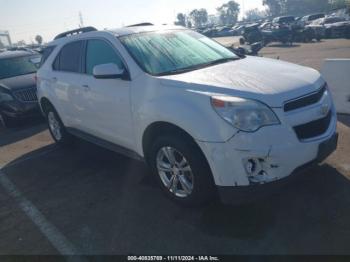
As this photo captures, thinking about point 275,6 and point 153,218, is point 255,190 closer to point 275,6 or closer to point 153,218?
point 153,218

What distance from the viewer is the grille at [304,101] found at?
3.15 metres

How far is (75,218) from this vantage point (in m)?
3.90

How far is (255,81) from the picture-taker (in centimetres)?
340

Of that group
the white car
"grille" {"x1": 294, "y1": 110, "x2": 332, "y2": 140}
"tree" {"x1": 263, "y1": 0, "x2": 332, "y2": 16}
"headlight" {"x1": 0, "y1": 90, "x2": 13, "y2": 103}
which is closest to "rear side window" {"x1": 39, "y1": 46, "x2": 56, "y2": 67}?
the white car

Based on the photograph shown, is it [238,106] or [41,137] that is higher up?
[238,106]

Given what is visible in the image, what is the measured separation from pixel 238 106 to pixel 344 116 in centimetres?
393

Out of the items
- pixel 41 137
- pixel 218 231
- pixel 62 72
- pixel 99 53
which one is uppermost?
pixel 99 53

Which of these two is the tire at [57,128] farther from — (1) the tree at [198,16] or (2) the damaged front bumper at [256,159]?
(1) the tree at [198,16]

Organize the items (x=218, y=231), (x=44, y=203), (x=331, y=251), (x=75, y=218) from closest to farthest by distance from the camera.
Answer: (x=331, y=251), (x=218, y=231), (x=75, y=218), (x=44, y=203)

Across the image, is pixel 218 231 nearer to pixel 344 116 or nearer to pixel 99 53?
pixel 99 53

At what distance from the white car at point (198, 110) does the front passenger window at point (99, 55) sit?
0.04ft

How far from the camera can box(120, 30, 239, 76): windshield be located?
13.1 ft

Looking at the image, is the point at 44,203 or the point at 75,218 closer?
the point at 75,218

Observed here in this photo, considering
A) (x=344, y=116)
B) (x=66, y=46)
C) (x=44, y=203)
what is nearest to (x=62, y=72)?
(x=66, y=46)
